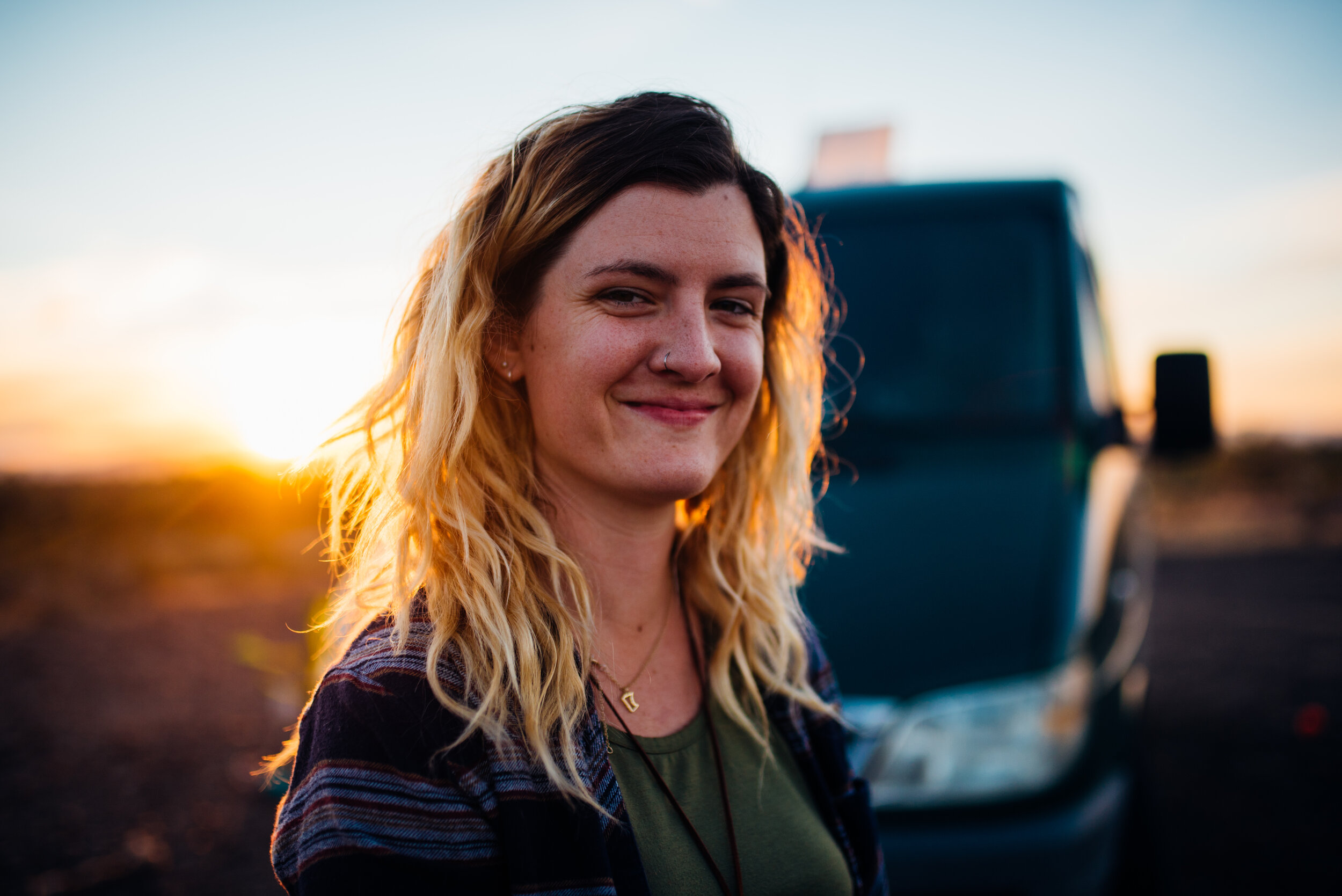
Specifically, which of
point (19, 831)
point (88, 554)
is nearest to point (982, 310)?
point (19, 831)

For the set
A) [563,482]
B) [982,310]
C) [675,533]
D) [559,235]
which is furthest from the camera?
[982,310]

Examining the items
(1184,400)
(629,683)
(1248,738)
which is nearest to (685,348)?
(629,683)

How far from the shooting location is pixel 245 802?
4.30 metres

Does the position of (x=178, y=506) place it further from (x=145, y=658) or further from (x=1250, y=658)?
(x=1250, y=658)

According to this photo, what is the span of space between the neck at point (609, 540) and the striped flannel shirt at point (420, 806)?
0.33 meters

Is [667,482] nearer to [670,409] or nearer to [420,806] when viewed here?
[670,409]

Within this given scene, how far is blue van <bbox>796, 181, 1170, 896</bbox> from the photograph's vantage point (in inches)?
87.0

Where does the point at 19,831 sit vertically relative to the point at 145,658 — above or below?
above

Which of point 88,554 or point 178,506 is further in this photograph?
point 178,506

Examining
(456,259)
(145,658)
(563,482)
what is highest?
(456,259)

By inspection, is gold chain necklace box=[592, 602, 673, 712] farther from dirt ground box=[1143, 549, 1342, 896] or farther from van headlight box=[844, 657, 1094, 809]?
dirt ground box=[1143, 549, 1342, 896]

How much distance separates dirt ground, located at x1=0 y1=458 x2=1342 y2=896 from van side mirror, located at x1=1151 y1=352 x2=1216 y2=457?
1446 mm

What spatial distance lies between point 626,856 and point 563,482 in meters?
0.64

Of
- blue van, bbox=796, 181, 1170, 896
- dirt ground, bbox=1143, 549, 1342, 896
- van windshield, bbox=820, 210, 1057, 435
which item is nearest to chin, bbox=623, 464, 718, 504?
blue van, bbox=796, 181, 1170, 896
